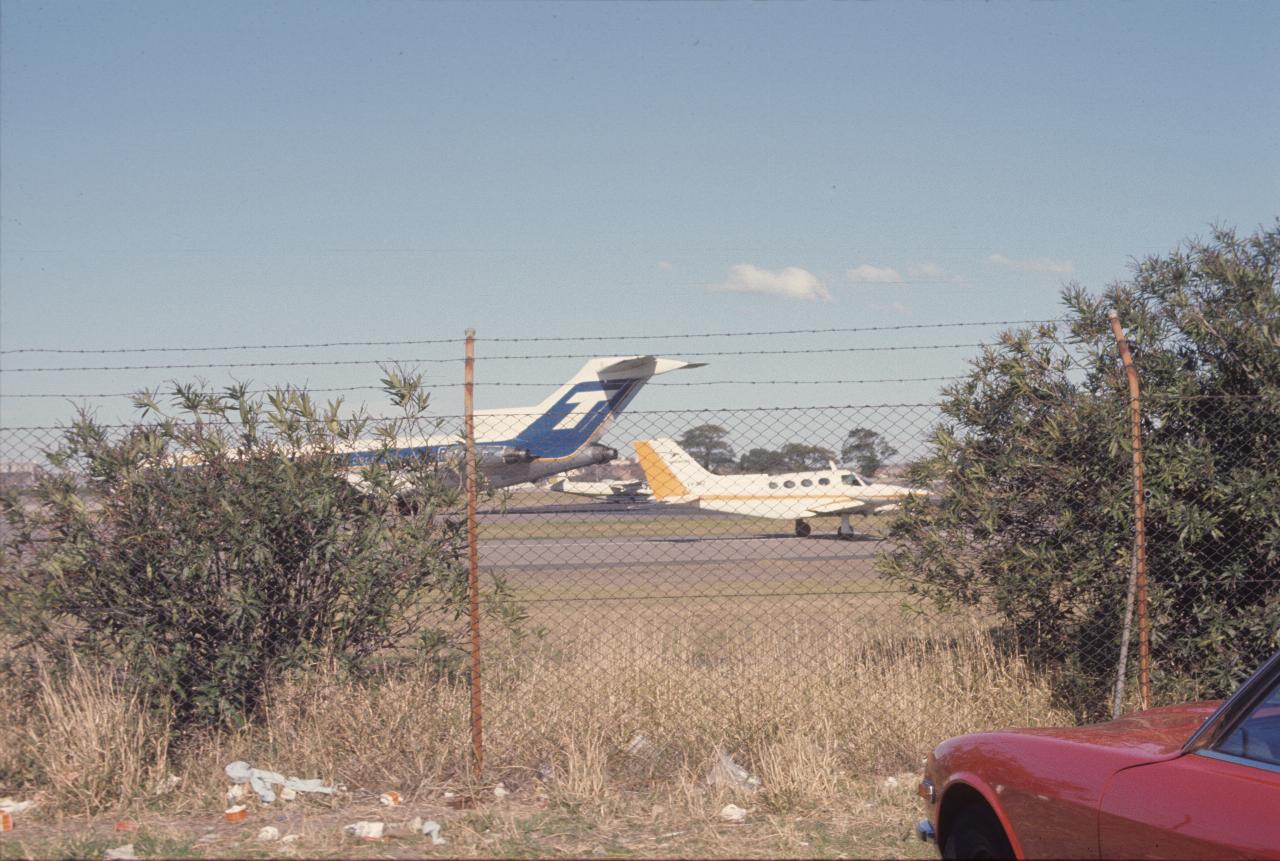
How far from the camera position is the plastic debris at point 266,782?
570 centimetres

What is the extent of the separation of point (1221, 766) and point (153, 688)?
5438mm

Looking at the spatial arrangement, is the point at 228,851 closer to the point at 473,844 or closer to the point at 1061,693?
the point at 473,844

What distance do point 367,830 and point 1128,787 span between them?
3.46 meters

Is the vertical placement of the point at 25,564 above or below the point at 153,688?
above

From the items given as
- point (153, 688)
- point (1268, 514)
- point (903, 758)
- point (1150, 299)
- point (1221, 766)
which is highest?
point (1150, 299)

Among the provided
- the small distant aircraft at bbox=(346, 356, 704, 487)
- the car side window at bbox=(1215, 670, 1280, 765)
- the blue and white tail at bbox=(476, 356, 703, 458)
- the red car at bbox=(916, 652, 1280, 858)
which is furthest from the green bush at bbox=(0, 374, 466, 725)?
the blue and white tail at bbox=(476, 356, 703, 458)

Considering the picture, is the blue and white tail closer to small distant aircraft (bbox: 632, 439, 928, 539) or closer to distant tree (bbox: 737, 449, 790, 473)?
small distant aircraft (bbox: 632, 439, 928, 539)

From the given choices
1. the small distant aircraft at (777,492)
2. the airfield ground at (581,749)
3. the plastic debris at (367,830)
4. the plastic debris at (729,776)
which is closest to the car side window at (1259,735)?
the airfield ground at (581,749)

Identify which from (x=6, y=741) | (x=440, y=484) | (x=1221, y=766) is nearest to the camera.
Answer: (x=1221, y=766)

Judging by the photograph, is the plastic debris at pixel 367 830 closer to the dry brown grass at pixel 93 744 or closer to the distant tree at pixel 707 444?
the dry brown grass at pixel 93 744

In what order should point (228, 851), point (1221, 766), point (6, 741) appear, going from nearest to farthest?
1. point (1221, 766)
2. point (228, 851)
3. point (6, 741)

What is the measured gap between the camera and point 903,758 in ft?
21.1

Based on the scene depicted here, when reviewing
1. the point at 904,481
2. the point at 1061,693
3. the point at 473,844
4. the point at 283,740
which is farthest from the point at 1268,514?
the point at 283,740

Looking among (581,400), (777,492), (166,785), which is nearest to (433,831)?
(166,785)
